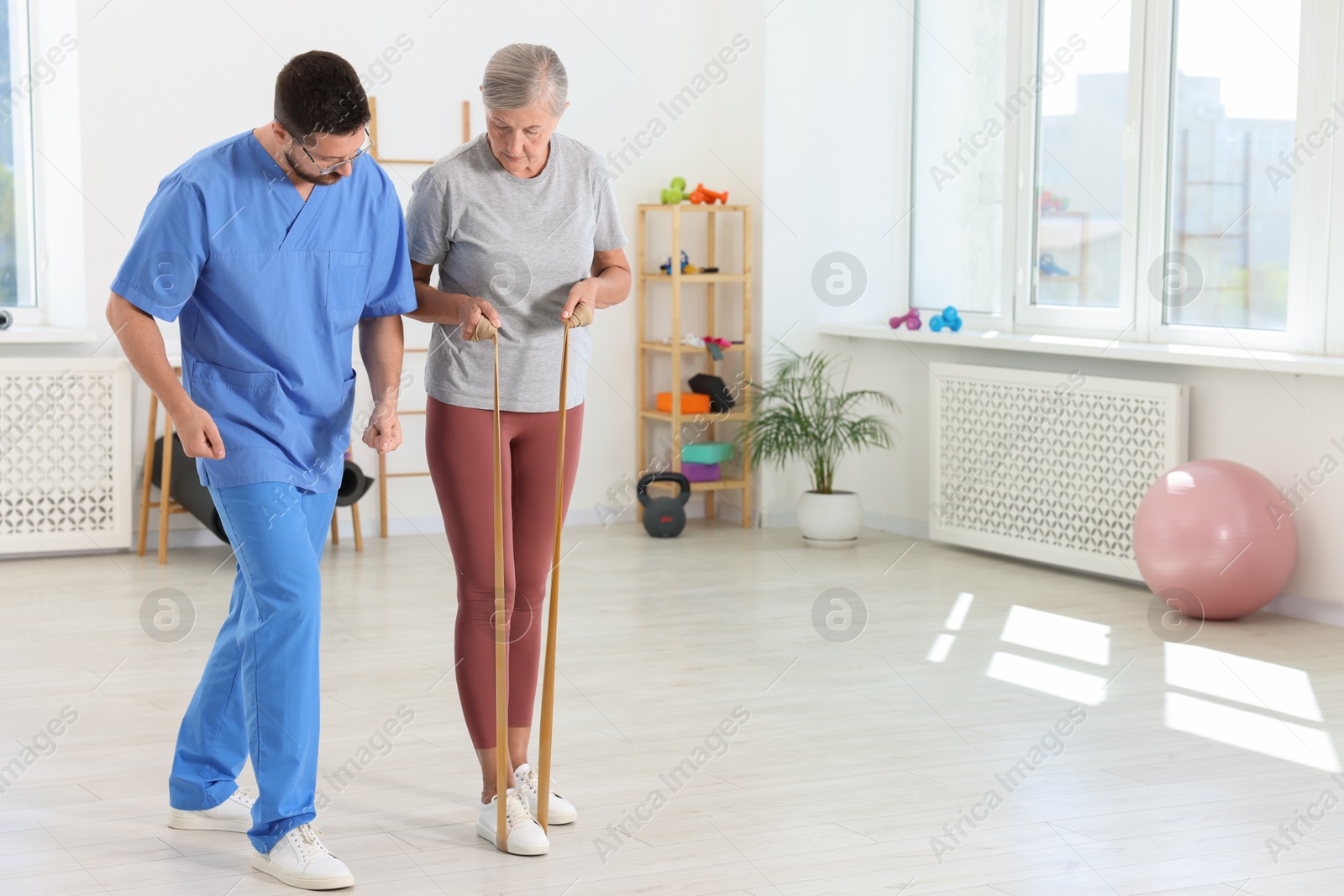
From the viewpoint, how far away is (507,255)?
248cm

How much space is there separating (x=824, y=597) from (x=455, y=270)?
2433 millimetres

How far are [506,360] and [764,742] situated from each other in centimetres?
111

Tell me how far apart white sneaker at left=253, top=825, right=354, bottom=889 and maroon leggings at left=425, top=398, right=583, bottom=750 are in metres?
0.33

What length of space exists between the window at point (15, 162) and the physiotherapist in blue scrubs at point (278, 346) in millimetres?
3731

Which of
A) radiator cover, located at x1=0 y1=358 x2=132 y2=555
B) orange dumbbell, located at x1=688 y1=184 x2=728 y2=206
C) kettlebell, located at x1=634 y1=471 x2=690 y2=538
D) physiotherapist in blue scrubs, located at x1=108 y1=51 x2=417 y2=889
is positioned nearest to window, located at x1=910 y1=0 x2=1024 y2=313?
orange dumbbell, located at x1=688 y1=184 x2=728 y2=206

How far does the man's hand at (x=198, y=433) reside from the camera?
7.14 feet

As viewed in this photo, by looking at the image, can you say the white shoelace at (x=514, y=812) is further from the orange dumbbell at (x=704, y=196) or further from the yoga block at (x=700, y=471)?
the orange dumbbell at (x=704, y=196)

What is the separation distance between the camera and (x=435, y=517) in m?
5.92

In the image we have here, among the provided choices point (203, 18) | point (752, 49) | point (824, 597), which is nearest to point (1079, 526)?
point (824, 597)

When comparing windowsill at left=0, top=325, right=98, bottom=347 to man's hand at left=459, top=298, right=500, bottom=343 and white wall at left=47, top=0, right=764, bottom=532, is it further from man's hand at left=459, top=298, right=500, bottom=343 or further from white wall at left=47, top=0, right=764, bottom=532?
man's hand at left=459, top=298, right=500, bottom=343

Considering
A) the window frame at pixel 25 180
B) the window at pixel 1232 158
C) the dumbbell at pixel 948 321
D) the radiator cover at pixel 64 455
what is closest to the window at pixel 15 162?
the window frame at pixel 25 180

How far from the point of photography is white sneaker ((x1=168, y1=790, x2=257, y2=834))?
2.60 meters

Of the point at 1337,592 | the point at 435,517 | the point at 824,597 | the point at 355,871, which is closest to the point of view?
the point at 355,871

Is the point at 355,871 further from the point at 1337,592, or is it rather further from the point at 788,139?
the point at 788,139
